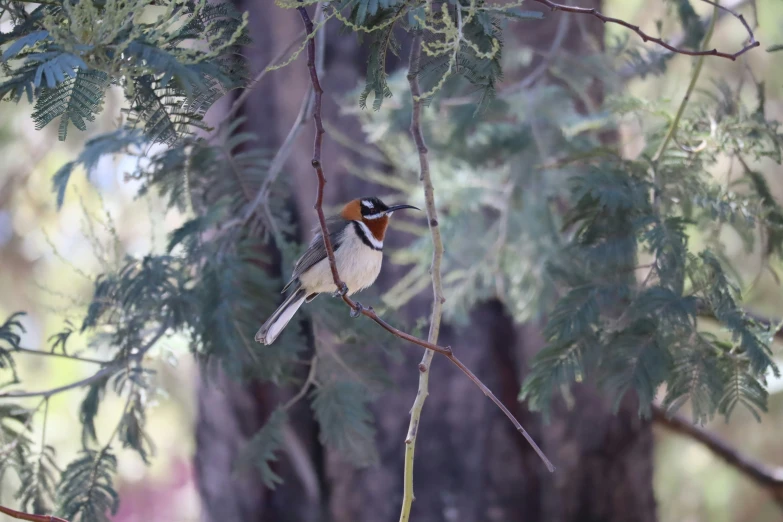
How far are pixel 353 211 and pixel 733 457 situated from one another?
3649mm

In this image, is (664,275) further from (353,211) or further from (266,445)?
(266,445)

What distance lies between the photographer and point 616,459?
565 centimetres

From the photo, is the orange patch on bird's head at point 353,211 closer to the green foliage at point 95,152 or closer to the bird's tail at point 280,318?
the bird's tail at point 280,318

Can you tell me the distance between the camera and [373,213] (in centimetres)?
377

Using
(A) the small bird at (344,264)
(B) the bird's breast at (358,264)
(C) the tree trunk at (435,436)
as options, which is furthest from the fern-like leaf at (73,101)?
(C) the tree trunk at (435,436)

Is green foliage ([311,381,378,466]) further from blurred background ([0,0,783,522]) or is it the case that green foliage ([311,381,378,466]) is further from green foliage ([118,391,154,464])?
blurred background ([0,0,783,522])

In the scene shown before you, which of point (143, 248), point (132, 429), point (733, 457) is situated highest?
point (143, 248)

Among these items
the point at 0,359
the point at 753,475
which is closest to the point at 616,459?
the point at 753,475

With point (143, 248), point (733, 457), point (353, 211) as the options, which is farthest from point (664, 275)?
point (143, 248)

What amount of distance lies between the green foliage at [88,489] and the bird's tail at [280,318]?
934 mm

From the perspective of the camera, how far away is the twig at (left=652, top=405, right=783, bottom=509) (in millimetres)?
5641

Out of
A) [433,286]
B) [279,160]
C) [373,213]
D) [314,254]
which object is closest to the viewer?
[433,286]

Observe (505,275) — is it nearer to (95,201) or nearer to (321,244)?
(321,244)

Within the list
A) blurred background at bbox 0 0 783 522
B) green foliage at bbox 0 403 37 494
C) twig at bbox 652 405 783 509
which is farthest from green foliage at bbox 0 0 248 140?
blurred background at bbox 0 0 783 522
